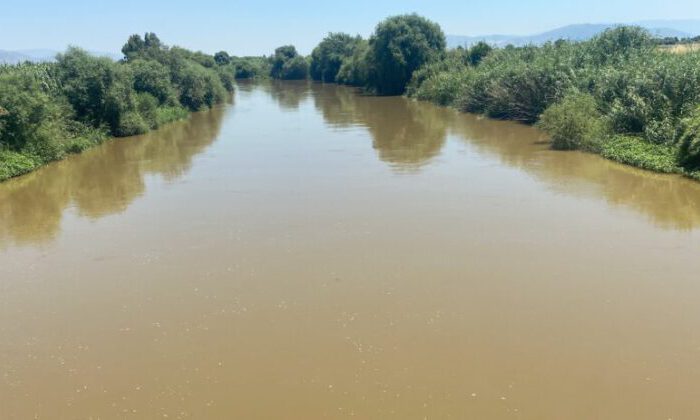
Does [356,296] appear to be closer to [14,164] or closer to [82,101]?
[14,164]

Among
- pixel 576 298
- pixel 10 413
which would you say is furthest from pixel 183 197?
pixel 576 298

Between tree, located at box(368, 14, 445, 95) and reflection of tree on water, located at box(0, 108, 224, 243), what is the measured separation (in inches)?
1121

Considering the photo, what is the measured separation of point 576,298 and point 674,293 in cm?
174

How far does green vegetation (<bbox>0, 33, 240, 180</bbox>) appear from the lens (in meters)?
22.6

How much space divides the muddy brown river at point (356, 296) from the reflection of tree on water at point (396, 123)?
4068 mm

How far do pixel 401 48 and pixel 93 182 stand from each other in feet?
132

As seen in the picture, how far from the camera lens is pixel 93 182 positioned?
21.2m

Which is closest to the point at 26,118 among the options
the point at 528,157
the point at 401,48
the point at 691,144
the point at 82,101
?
the point at 82,101

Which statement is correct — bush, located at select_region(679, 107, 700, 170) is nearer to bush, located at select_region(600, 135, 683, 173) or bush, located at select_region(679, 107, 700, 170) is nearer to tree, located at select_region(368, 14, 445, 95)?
bush, located at select_region(600, 135, 683, 173)

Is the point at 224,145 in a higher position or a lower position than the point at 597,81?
lower

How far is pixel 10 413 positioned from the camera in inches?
292

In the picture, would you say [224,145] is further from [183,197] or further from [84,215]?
[84,215]

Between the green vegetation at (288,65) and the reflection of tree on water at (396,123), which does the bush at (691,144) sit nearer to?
the reflection of tree on water at (396,123)

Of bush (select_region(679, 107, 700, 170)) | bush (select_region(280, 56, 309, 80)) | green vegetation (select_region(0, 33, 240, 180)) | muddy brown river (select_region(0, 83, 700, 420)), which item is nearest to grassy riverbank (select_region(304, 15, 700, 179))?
bush (select_region(679, 107, 700, 170))
